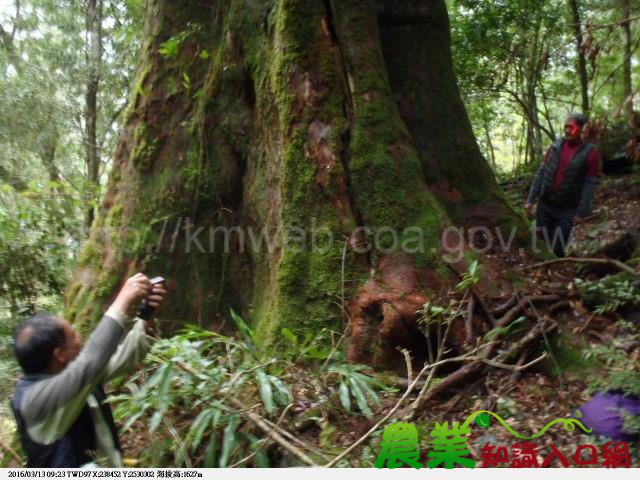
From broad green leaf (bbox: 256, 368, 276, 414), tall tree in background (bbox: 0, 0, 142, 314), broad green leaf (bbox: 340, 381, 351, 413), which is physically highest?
tall tree in background (bbox: 0, 0, 142, 314)

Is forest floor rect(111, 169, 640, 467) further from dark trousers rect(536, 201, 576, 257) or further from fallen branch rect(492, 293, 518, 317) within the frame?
dark trousers rect(536, 201, 576, 257)

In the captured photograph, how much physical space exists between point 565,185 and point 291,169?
3.02m

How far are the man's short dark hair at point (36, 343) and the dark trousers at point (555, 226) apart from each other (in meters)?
5.07

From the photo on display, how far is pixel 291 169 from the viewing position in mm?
4922

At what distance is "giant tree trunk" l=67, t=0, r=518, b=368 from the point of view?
4.68 meters

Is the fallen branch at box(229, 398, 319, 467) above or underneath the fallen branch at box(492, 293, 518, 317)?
underneath

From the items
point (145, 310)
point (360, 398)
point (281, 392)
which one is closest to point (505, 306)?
point (360, 398)

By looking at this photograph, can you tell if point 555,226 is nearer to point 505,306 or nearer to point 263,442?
point 505,306

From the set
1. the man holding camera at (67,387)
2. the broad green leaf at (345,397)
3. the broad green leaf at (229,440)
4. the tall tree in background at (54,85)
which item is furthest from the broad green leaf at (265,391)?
the tall tree in background at (54,85)

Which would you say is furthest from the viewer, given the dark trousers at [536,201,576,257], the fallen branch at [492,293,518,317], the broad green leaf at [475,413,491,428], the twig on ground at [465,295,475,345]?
the dark trousers at [536,201,576,257]

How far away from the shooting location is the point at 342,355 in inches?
162

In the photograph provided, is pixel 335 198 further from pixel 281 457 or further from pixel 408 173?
pixel 281 457

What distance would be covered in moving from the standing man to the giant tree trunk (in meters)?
0.64

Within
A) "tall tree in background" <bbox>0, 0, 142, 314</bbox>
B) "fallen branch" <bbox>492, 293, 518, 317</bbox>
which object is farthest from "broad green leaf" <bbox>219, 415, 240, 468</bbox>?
"tall tree in background" <bbox>0, 0, 142, 314</bbox>
